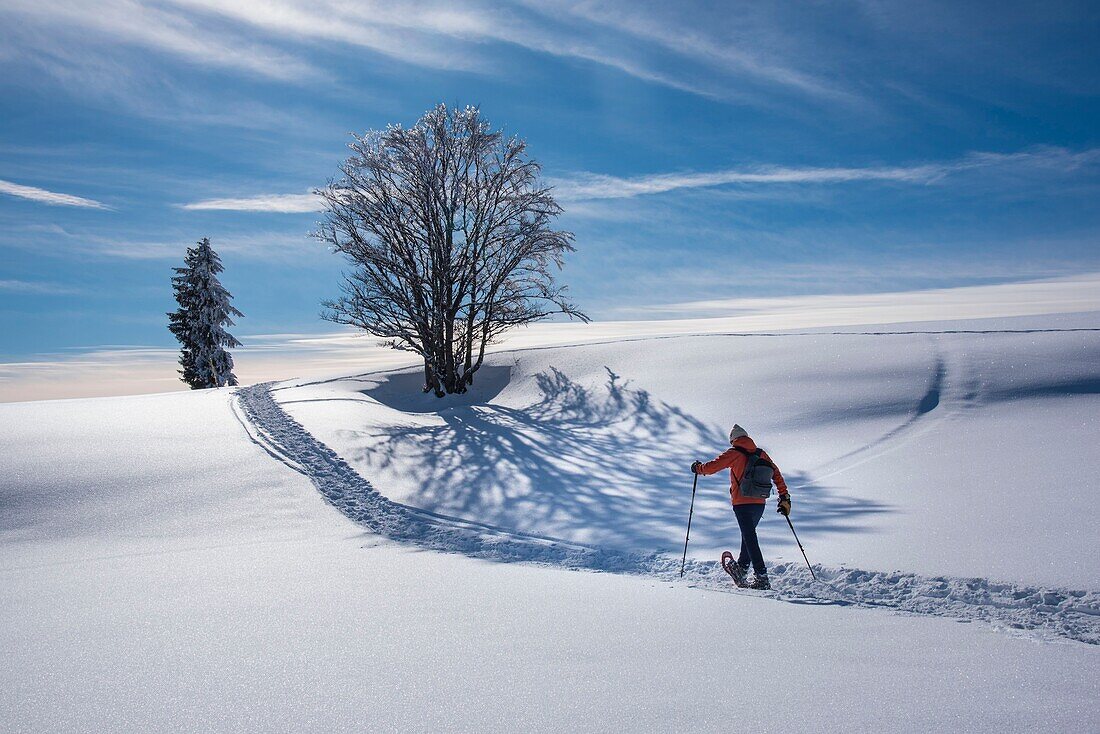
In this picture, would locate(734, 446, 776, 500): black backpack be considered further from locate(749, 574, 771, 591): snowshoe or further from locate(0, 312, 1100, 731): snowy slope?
locate(0, 312, 1100, 731): snowy slope

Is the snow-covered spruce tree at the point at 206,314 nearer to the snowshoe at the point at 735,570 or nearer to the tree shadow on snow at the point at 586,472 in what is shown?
the tree shadow on snow at the point at 586,472

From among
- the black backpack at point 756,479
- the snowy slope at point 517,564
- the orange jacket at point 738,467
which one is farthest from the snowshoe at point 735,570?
the black backpack at point 756,479

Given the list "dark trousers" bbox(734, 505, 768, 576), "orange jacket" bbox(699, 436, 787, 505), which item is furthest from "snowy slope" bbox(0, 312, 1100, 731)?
"orange jacket" bbox(699, 436, 787, 505)

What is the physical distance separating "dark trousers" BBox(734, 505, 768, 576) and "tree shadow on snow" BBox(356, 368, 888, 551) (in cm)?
140

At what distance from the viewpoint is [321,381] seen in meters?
23.7

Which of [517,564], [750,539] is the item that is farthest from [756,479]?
[517,564]

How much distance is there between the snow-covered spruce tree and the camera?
31.0 m

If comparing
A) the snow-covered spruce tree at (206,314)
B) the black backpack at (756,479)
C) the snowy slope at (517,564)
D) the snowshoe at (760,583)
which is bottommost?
the snowshoe at (760,583)

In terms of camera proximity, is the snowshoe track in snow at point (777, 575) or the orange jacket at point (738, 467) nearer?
the snowshoe track in snow at point (777, 575)

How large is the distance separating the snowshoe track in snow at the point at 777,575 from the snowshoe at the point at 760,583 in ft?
0.30

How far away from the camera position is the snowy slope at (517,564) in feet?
14.2

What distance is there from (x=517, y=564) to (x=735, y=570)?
8.33 feet

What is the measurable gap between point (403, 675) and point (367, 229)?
18698 mm

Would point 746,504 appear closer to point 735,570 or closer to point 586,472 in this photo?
point 735,570
